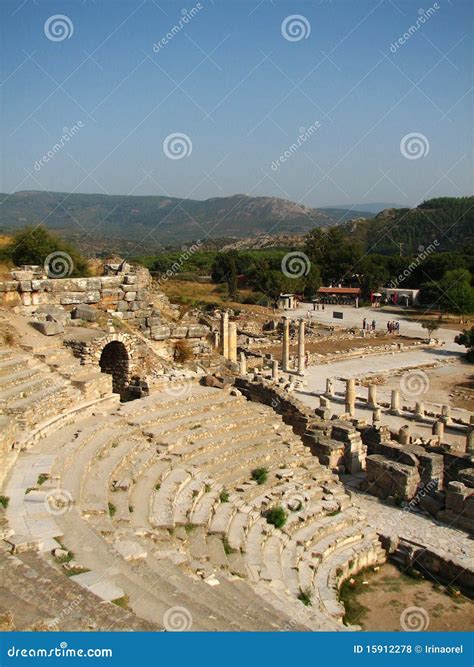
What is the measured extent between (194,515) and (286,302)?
52286mm

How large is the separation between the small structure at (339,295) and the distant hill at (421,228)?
32.8 m

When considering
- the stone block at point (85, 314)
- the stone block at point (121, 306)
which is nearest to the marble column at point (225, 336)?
the stone block at point (121, 306)

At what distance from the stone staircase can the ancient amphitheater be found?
0.03 m

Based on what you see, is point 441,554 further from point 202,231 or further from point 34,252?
point 202,231

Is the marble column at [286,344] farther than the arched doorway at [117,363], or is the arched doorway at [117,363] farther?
the marble column at [286,344]

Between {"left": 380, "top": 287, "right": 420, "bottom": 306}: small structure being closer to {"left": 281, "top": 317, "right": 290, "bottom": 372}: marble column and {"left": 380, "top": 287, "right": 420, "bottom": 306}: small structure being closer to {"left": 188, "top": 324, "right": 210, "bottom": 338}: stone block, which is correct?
{"left": 281, "top": 317, "right": 290, "bottom": 372}: marble column

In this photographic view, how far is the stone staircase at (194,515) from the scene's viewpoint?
773cm

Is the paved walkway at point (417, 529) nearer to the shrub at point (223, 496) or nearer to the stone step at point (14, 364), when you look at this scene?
the shrub at point (223, 496)

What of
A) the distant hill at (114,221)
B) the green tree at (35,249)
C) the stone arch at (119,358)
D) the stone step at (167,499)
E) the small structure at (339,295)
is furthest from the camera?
the distant hill at (114,221)

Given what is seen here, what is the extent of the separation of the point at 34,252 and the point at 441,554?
24.7 metres

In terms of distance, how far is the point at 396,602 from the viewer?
36.0 ft

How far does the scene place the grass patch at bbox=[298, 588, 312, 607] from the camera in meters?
9.77

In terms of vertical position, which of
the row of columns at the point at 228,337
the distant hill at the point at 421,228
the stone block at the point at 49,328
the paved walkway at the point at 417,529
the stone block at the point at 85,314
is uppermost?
the distant hill at the point at 421,228

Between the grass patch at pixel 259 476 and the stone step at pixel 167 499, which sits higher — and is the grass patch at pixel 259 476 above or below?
below
